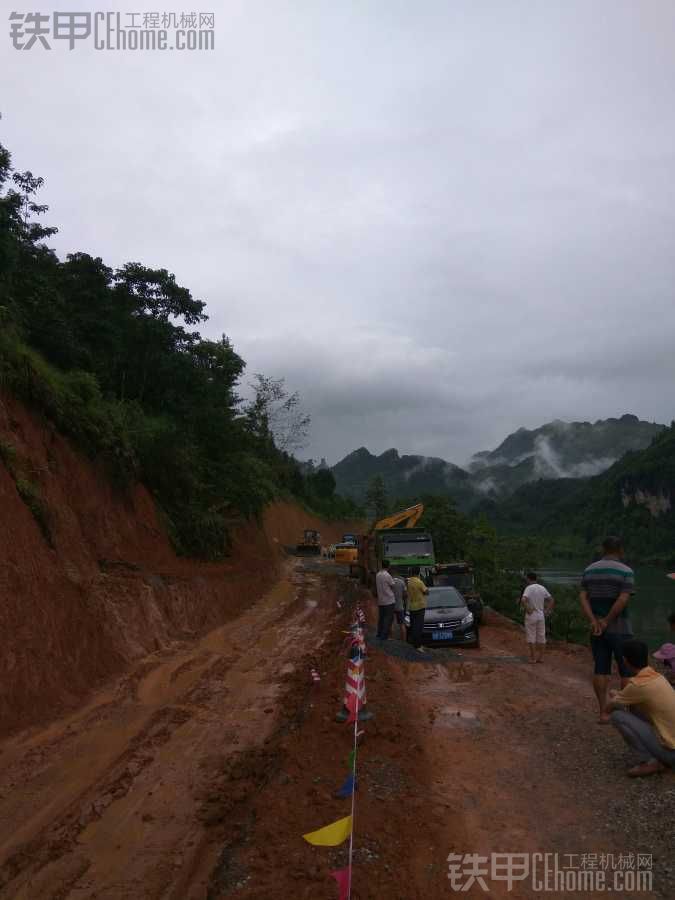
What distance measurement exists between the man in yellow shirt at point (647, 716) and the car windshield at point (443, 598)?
Result: 1006 cm

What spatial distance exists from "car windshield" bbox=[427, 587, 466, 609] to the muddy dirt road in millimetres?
5003

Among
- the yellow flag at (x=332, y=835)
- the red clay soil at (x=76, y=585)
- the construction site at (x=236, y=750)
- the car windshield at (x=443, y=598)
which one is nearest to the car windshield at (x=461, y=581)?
the car windshield at (x=443, y=598)

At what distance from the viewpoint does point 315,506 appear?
282 ft

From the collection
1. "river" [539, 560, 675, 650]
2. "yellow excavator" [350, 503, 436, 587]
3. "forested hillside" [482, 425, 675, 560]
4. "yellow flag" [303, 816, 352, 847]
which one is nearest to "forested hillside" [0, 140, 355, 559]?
"yellow excavator" [350, 503, 436, 587]

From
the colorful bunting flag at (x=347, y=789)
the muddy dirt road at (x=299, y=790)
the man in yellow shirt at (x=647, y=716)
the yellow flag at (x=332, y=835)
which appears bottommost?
the muddy dirt road at (x=299, y=790)

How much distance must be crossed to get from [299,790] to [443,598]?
10.9 metres

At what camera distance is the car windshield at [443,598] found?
16.1 m

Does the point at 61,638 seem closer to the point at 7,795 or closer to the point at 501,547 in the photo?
the point at 7,795

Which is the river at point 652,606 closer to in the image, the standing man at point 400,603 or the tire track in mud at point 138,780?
the standing man at point 400,603

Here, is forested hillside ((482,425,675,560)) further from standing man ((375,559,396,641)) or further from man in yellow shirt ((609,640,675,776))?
man in yellow shirt ((609,640,675,776))

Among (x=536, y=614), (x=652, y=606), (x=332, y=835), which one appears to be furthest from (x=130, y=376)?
(x=652, y=606)

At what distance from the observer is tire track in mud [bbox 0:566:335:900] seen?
465 centimetres

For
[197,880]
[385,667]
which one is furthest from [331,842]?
[385,667]

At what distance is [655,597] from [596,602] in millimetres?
A: 43393
